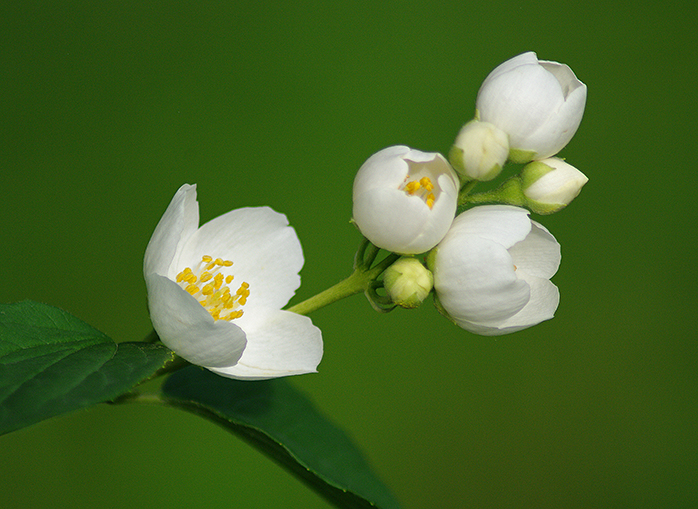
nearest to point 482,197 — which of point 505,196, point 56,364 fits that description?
point 505,196

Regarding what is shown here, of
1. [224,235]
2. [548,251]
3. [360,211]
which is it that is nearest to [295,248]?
[224,235]

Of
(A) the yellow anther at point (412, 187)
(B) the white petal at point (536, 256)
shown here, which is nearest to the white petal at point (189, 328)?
(A) the yellow anther at point (412, 187)

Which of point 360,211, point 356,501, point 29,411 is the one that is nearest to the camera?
point 29,411

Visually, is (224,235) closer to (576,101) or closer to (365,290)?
(365,290)

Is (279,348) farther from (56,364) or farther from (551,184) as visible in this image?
(551,184)

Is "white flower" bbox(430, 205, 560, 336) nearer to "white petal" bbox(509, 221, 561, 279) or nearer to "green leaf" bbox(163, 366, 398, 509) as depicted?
"white petal" bbox(509, 221, 561, 279)
